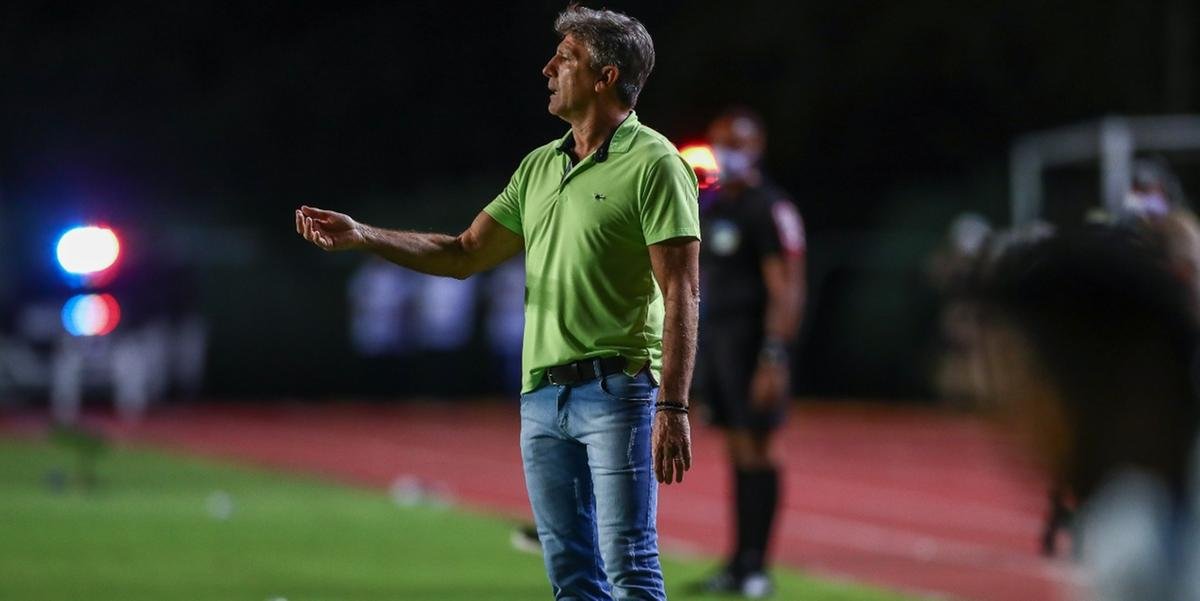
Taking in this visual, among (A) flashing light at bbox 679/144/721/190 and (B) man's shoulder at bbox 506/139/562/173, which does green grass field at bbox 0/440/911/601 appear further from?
(B) man's shoulder at bbox 506/139/562/173

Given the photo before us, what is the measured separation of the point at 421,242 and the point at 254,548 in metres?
5.80

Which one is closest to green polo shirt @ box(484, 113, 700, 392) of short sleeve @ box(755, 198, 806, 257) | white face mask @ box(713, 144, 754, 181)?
short sleeve @ box(755, 198, 806, 257)

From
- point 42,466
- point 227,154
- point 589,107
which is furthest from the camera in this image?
point 227,154

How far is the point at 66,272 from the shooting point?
20.0m

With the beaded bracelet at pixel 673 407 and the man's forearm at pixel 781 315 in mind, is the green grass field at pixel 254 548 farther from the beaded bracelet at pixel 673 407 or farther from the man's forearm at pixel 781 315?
the beaded bracelet at pixel 673 407

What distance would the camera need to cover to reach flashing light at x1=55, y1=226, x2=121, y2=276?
19.6 m

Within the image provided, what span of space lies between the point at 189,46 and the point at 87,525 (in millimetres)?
32376

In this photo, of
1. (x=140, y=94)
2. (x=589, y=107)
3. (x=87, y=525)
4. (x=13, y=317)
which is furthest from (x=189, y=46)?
(x=589, y=107)

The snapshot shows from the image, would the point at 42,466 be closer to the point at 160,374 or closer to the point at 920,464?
the point at 920,464

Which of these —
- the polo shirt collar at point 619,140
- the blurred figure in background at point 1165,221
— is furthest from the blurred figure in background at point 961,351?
the polo shirt collar at point 619,140

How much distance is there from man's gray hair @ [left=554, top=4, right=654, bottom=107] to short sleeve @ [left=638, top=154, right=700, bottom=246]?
28 centimetres

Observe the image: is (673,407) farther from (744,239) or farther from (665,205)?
(744,239)

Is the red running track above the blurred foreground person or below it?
below

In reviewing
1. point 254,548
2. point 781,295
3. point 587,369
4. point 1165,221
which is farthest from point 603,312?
point 254,548
